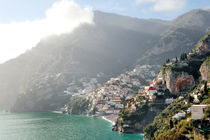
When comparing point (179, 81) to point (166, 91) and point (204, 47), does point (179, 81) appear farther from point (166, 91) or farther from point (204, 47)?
point (204, 47)

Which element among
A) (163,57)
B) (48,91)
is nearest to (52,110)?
(48,91)

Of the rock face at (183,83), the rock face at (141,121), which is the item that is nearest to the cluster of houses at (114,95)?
the rock face at (141,121)

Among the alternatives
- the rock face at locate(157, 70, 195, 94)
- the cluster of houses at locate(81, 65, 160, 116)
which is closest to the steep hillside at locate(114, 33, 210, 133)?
the rock face at locate(157, 70, 195, 94)

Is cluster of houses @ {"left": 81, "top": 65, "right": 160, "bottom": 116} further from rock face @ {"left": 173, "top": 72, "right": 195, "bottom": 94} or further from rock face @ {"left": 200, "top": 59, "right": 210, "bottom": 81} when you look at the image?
rock face @ {"left": 200, "top": 59, "right": 210, "bottom": 81}

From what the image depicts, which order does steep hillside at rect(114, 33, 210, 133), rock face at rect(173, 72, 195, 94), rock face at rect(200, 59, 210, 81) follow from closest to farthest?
rock face at rect(200, 59, 210, 81) → steep hillside at rect(114, 33, 210, 133) → rock face at rect(173, 72, 195, 94)

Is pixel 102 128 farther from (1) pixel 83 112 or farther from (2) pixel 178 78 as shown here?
(1) pixel 83 112

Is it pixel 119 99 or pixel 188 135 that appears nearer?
pixel 188 135

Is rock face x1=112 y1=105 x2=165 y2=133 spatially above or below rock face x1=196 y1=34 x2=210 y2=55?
below

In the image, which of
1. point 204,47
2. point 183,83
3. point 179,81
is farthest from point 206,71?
point 204,47

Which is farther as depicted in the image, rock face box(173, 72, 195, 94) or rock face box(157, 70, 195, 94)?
rock face box(157, 70, 195, 94)

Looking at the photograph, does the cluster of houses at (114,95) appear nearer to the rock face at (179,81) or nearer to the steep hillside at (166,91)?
the steep hillside at (166,91)

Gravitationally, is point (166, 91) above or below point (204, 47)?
below
